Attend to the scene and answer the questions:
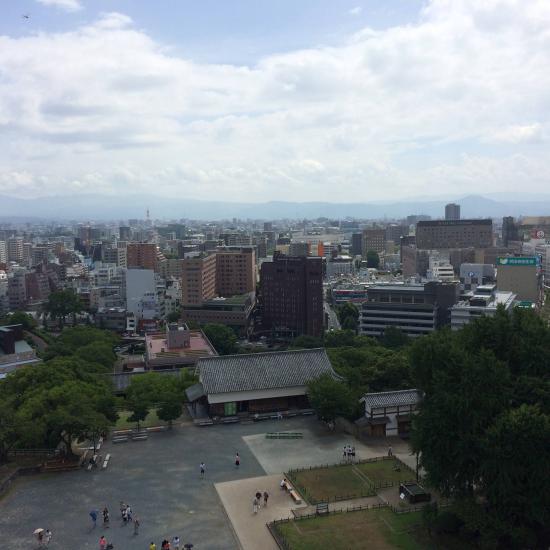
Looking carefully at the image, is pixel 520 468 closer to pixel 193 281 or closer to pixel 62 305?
pixel 193 281

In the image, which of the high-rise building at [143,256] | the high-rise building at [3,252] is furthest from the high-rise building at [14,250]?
the high-rise building at [143,256]

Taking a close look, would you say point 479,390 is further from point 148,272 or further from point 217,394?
point 148,272

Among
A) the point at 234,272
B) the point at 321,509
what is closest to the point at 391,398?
the point at 321,509

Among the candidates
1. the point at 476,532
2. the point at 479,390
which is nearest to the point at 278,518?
the point at 476,532

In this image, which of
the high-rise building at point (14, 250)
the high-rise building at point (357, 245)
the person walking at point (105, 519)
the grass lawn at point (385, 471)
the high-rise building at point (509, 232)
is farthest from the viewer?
the high-rise building at point (357, 245)

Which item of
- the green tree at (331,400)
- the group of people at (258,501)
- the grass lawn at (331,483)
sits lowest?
the grass lawn at (331,483)

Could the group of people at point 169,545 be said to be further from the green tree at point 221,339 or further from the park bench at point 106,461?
the green tree at point 221,339
